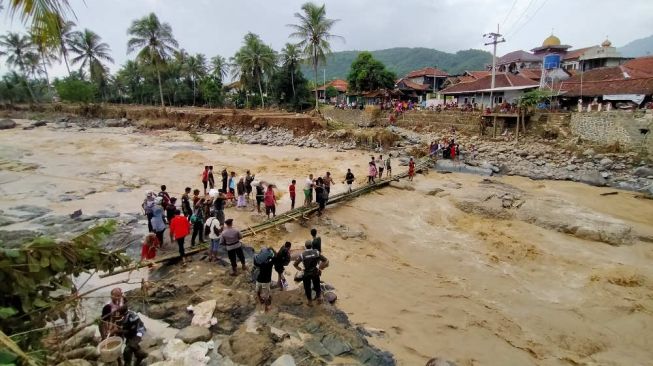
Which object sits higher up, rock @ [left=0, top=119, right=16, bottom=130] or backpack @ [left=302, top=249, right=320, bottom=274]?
rock @ [left=0, top=119, right=16, bottom=130]

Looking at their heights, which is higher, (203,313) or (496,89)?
(496,89)

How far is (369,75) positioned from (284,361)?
41430 mm

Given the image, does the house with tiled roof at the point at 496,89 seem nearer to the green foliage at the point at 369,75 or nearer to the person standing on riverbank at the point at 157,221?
the green foliage at the point at 369,75

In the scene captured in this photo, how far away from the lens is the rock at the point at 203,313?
686cm

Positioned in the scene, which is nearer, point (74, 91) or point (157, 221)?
point (157, 221)

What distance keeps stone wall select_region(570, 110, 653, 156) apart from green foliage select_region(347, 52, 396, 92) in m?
22.9

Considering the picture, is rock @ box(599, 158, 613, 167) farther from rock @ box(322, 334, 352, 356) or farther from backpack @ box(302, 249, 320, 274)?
rock @ box(322, 334, 352, 356)

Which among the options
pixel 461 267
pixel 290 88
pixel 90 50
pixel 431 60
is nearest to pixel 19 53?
pixel 90 50

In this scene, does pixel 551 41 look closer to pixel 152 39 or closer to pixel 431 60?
pixel 152 39

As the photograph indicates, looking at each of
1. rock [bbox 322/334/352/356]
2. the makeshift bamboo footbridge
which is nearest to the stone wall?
the makeshift bamboo footbridge

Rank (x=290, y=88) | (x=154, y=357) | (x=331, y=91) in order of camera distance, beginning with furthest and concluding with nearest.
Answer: (x=331, y=91)
(x=290, y=88)
(x=154, y=357)

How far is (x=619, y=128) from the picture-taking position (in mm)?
22375

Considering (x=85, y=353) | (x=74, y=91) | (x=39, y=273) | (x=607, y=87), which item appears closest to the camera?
(x=39, y=273)

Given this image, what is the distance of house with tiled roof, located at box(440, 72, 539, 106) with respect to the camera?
3322 centimetres
